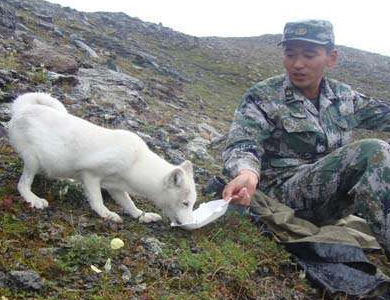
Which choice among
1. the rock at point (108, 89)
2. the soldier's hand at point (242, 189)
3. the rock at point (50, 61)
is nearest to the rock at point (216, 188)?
the soldier's hand at point (242, 189)

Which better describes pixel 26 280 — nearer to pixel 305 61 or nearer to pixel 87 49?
pixel 305 61

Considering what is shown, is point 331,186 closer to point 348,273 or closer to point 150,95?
point 348,273

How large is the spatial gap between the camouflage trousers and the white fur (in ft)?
4.41

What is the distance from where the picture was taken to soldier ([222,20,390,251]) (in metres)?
6.20

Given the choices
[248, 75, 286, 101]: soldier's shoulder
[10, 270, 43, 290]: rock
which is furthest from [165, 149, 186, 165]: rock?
[10, 270, 43, 290]: rock

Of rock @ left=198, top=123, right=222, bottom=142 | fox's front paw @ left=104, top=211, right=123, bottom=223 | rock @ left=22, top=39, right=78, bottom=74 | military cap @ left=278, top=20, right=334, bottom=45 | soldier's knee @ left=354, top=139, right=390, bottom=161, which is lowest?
rock @ left=198, top=123, right=222, bottom=142

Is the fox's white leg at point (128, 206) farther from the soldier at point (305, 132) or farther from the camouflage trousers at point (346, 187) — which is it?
the camouflage trousers at point (346, 187)

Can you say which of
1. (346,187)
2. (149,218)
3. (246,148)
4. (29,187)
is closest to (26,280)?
(29,187)

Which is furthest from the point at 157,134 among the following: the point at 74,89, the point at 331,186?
the point at 331,186

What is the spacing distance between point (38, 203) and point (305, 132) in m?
3.26

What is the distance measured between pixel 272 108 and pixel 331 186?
50.5 inches

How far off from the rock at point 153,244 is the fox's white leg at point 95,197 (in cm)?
53

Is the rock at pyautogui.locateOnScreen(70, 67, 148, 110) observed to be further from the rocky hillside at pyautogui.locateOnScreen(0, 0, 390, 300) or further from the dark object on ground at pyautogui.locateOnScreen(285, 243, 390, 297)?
the dark object on ground at pyautogui.locateOnScreen(285, 243, 390, 297)

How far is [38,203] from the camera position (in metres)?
5.79
